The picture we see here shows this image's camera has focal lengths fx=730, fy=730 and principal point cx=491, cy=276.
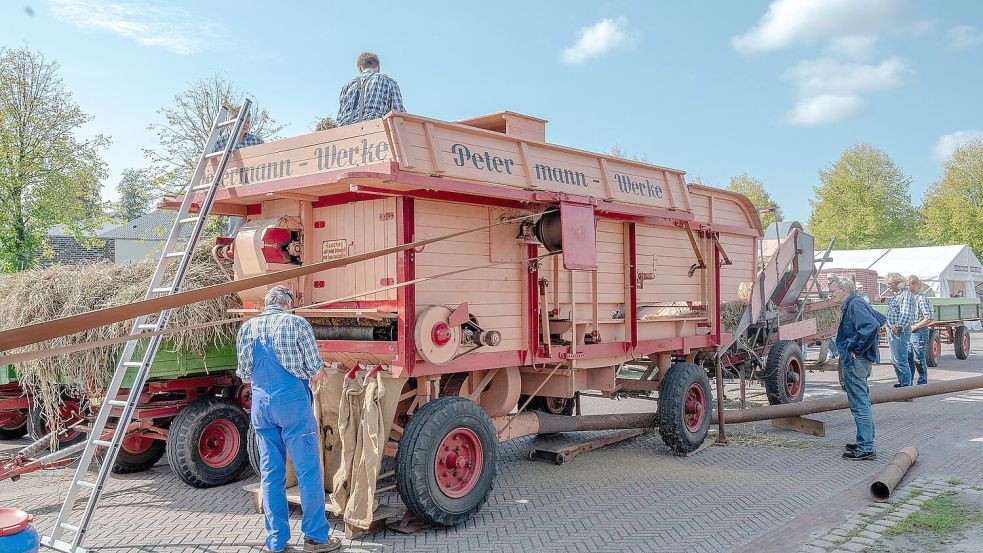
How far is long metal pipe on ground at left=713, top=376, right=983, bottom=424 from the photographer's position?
8852 millimetres

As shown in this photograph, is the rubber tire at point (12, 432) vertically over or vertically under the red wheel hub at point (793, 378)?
under

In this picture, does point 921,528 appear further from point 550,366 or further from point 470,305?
point 470,305

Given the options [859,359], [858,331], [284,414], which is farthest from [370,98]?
[859,359]

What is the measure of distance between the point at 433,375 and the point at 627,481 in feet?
8.02

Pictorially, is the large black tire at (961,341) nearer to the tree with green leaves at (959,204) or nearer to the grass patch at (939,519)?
the grass patch at (939,519)

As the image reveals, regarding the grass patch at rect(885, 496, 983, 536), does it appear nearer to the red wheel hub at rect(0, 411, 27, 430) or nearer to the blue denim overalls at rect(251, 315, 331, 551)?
the blue denim overalls at rect(251, 315, 331, 551)

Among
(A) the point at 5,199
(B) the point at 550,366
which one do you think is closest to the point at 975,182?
(B) the point at 550,366

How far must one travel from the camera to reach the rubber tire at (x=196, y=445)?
6.69 m

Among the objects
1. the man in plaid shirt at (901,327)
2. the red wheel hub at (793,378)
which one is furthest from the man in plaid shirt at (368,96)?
the man in plaid shirt at (901,327)

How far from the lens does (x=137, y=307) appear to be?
7.56 feet

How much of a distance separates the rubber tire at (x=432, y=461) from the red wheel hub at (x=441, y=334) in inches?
17.1

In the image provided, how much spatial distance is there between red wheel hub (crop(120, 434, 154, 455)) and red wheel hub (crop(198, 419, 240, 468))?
745 mm

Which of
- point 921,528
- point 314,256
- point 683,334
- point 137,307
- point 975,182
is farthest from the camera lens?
point 975,182

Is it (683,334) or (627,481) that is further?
(683,334)
